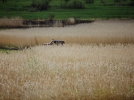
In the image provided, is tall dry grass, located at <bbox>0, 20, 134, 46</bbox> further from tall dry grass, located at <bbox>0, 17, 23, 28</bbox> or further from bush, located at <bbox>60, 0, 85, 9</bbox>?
bush, located at <bbox>60, 0, 85, 9</bbox>

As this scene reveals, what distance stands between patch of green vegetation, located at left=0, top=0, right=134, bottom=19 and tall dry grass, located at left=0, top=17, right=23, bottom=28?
1.01 m

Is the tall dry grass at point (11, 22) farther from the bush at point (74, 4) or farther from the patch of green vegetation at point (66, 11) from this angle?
the bush at point (74, 4)

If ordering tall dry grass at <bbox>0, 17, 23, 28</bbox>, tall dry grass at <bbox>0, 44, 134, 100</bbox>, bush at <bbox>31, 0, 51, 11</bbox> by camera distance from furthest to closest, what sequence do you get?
1. bush at <bbox>31, 0, 51, 11</bbox>
2. tall dry grass at <bbox>0, 17, 23, 28</bbox>
3. tall dry grass at <bbox>0, 44, 134, 100</bbox>

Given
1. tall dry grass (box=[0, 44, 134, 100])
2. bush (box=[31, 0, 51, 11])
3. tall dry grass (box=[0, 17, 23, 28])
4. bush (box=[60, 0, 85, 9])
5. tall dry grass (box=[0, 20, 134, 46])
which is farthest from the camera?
bush (box=[60, 0, 85, 9])

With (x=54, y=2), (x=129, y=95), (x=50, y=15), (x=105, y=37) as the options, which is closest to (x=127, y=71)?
(x=129, y=95)

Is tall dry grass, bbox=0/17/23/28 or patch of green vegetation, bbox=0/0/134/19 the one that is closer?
tall dry grass, bbox=0/17/23/28

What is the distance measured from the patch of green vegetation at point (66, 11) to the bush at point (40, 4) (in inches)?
11.2

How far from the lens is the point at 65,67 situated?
5008 millimetres

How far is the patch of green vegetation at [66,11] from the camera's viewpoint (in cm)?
1439

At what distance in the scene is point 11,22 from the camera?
13.3 m

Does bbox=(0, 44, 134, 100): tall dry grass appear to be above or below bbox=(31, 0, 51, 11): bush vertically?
below

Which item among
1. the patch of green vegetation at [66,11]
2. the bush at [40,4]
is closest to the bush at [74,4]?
the patch of green vegetation at [66,11]

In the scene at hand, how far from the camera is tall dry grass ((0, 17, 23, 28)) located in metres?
13.1

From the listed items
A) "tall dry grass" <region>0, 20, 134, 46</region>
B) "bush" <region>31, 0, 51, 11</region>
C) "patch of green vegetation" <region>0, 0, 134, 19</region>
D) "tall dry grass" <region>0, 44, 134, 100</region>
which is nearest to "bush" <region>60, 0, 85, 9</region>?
"patch of green vegetation" <region>0, 0, 134, 19</region>
